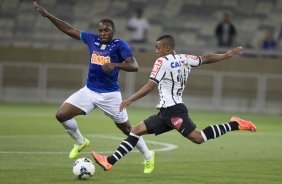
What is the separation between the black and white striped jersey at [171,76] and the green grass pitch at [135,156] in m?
1.21

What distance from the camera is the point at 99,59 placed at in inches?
576

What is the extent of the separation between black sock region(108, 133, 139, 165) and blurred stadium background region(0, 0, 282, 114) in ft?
66.1

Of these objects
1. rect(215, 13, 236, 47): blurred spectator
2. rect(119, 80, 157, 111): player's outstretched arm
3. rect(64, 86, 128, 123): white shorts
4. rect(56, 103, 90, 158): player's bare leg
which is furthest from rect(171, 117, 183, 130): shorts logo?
rect(215, 13, 236, 47): blurred spectator

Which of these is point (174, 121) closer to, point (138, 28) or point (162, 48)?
point (162, 48)

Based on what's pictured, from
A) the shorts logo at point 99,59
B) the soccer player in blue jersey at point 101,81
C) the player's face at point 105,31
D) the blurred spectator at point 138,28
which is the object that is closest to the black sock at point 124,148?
the soccer player in blue jersey at point 101,81

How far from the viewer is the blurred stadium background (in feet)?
108

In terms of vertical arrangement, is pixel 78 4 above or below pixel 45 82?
above

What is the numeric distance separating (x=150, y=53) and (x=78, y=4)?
561 cm

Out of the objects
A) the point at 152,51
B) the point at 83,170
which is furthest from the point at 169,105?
the point at 152,51

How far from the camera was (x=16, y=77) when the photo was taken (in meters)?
33.8

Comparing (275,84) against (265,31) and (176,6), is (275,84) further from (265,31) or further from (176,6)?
(176,6)

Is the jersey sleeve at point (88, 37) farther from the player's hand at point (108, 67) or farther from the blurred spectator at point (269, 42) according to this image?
the blurred spectator at point (269, 42)

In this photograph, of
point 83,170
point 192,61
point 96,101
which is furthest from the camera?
point 96,101

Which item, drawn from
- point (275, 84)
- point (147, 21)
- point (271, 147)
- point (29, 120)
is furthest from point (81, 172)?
point (147, 21)
